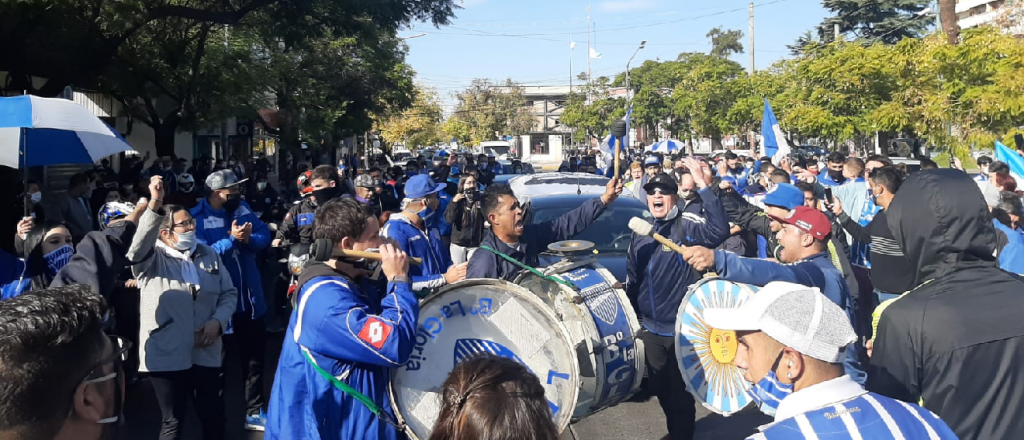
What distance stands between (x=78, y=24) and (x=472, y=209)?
7.24m

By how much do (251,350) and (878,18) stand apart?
1915 inches

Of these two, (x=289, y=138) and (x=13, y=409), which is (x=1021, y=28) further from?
(x=13, y=409)

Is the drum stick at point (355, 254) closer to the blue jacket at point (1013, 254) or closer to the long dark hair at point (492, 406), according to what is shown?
the long dark hair at point (492, 406)

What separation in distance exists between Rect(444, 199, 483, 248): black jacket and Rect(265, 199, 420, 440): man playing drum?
193 inches

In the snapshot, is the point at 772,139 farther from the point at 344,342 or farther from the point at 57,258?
the point at 344,342

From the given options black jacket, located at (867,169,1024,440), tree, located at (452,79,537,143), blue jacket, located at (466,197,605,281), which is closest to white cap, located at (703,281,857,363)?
black jacket, located at (867,169,1024,440)

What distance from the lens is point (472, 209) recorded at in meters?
8.54

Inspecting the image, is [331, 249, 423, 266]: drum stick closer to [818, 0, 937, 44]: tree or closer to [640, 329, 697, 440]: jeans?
[640, 329, 697, 440]: jeans

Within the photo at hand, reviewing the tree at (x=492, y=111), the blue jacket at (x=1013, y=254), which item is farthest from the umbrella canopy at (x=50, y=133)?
the tree at (x=492, y=111)

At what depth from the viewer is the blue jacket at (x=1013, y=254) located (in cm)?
666

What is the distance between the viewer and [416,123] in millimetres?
53750

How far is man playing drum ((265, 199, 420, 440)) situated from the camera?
9.79 ft

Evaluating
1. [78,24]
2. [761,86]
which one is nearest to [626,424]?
[78,24]

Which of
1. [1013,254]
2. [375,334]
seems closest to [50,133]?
[375,334]
